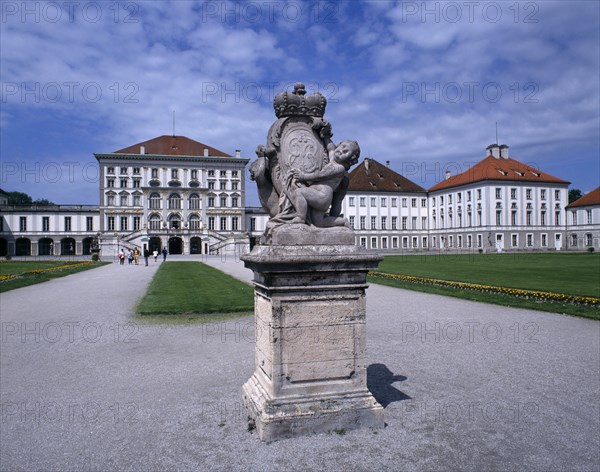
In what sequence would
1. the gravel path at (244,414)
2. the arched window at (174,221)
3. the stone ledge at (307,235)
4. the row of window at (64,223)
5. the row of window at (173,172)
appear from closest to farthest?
the gravel path at (244,414) < the stone ledge at (307,235) < the row of window at (64,223) < the row of window at (173,172) < the arched window at (174,221)

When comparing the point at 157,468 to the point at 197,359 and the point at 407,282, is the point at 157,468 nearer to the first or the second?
the point at 197,359

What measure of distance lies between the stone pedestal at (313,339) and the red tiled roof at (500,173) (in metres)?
65.1

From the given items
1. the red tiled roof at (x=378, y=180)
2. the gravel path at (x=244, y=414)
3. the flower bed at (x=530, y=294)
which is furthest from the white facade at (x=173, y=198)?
the gravel path at (x=244, y=414)

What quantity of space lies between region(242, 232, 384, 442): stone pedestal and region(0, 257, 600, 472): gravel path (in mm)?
197

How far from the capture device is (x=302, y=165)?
4914 millimetres

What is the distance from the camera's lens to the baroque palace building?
216ft

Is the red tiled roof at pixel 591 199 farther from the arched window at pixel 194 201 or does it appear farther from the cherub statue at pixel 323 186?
the cherub statue at pixel 323 186

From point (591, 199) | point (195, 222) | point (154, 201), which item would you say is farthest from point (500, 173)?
point (154, 201)

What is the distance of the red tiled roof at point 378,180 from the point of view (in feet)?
235

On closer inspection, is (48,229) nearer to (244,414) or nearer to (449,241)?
(449,241)

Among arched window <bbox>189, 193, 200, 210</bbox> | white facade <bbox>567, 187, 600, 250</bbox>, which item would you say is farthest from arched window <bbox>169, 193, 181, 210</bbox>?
white facade <bbox>567, 187, 600, 250</bbox>

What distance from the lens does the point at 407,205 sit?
245 ft

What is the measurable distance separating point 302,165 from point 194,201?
71642 millimetres

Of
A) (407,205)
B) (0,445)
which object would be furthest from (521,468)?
(407,205)
